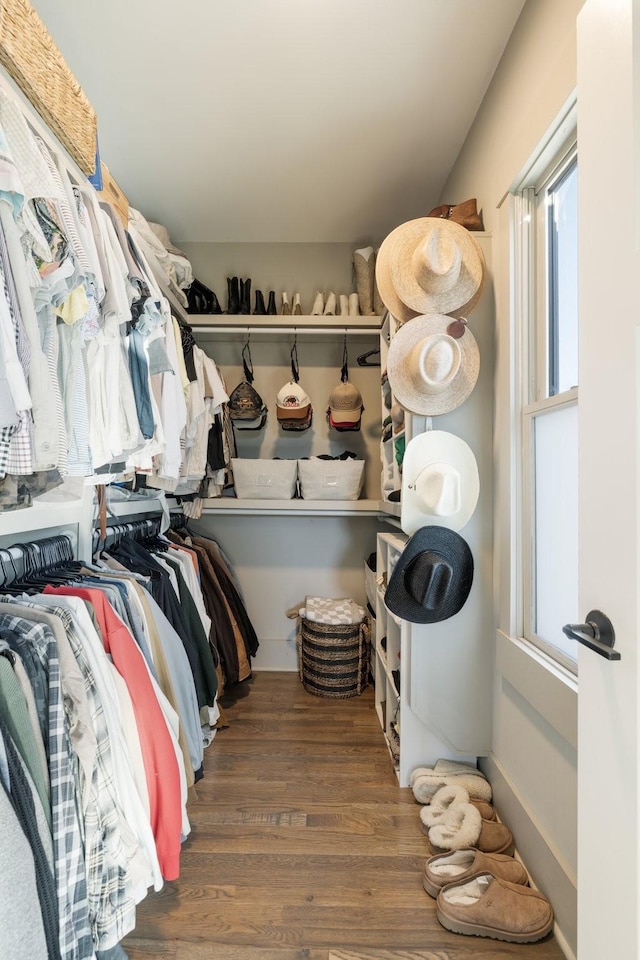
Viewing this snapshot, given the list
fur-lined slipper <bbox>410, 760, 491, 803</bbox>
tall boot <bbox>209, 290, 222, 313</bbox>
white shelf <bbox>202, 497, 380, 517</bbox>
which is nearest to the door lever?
fur-lined slipper <bbox>410, 760, 491, 803</bbox>

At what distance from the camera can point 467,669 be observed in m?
1.93

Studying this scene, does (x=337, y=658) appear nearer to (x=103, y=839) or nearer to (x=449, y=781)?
(x=449, y=781)

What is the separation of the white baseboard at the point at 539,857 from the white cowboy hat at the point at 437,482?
86 cm

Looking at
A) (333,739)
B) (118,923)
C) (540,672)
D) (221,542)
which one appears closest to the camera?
(118,923)

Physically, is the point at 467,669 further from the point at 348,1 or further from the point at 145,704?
the point at 348,1

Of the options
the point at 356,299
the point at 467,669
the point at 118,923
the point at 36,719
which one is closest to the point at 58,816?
the point at 36,719

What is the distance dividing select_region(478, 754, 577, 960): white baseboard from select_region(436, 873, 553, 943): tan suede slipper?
1.6 inches

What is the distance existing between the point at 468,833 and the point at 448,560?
32.7 inches

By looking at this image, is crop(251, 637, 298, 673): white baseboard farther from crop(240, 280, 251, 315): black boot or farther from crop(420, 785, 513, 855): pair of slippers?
crop(240, 280, 251, 315): black boot

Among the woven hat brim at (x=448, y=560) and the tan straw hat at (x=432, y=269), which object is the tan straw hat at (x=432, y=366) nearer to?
the tan straw hat at (x=432, y=269)

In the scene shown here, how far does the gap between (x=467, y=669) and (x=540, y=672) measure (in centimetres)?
50

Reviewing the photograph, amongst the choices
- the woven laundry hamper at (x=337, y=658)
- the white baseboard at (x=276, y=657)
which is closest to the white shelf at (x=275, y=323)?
the woven laundry hamper at (x=337, y=658)

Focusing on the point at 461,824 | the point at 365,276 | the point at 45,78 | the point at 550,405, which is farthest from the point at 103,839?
the point at 365,276

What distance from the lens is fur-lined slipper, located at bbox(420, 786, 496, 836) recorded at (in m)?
1.77
